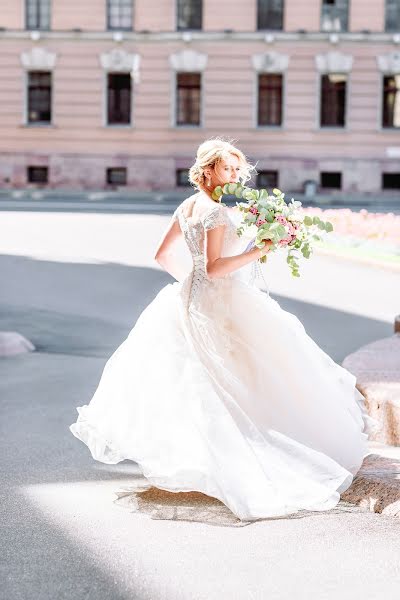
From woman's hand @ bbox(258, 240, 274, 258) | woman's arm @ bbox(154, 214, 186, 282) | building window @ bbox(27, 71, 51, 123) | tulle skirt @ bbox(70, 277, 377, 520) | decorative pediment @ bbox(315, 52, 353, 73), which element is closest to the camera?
tulle skirt @ bbox(70, 277, 377, 520)

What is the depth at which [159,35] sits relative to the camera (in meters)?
39.8

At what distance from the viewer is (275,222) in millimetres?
6211

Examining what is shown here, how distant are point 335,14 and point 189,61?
4885 millimetres

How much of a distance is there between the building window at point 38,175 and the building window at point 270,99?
717 centimetres

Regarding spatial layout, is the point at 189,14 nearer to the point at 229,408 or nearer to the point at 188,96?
the point at 188,96

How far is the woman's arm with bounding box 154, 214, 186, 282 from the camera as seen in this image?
21.5ft

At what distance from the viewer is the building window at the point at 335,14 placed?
39562 millimetres

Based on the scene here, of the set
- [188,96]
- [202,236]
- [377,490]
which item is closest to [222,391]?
[202,236]

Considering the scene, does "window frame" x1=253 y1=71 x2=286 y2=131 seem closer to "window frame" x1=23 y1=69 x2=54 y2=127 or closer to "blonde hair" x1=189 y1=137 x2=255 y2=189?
"window frame" x1=23 y1=69 x2=54 y2=127

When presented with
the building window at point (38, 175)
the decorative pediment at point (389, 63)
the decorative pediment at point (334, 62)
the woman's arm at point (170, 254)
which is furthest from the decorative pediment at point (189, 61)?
the woman's arm at point (170, 254)

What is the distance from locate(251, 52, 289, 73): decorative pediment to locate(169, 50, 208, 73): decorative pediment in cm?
173

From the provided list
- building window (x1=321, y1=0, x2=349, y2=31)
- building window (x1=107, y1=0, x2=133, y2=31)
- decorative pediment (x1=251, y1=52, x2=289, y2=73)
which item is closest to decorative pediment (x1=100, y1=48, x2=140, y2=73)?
building window (x1=107, y1=0, x2=133, y2=31)

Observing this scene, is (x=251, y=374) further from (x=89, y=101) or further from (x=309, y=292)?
(x=89, y=101)

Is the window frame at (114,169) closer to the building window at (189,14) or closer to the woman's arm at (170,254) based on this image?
the building window at (189,14)
